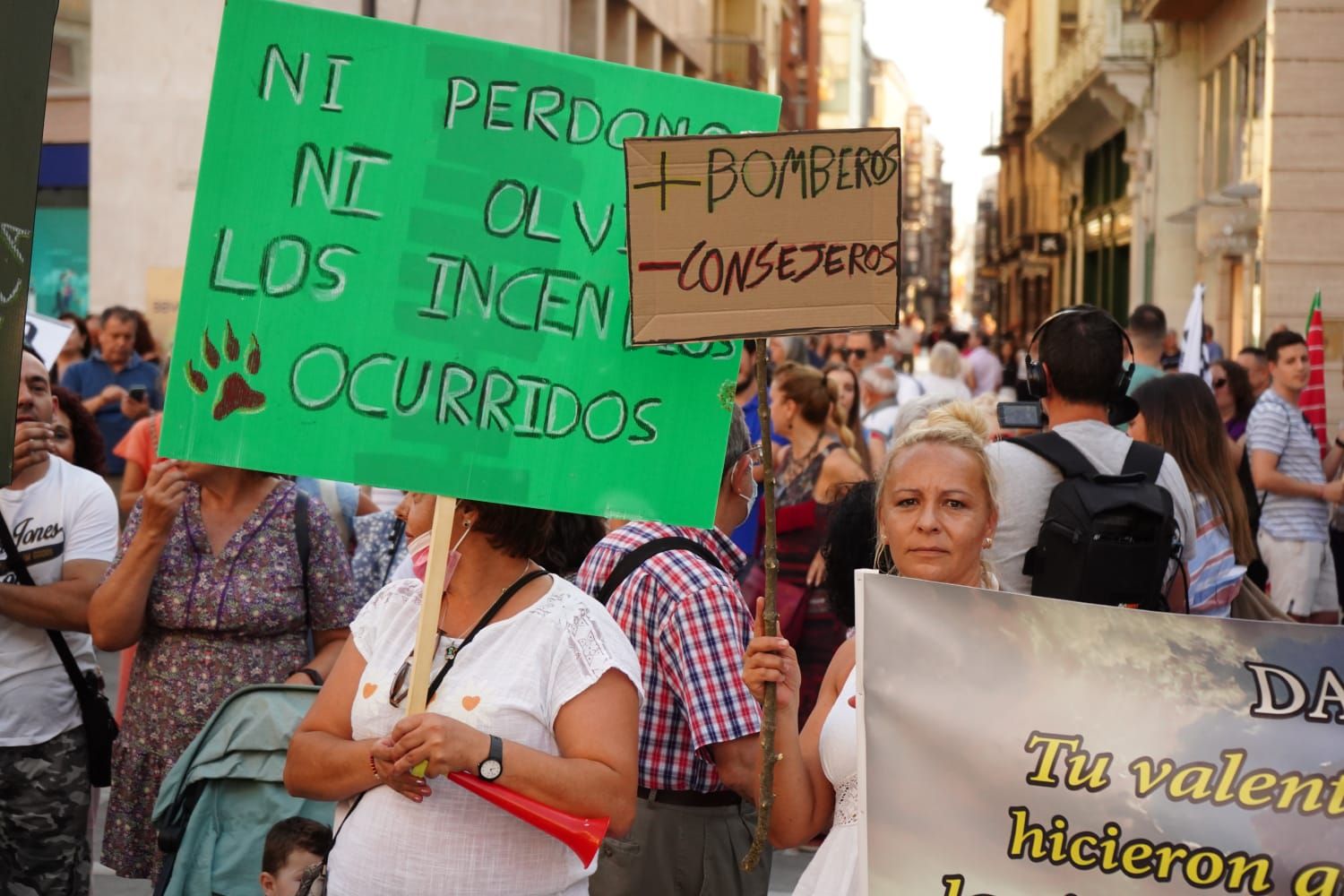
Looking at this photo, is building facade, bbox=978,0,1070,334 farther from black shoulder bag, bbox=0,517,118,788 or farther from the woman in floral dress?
black shoulder bag, bbox=0,517,118,788

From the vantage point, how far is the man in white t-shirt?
15.7 ft

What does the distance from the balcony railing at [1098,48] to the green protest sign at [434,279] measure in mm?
23032

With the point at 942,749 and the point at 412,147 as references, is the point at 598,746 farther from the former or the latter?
the point at 412,147

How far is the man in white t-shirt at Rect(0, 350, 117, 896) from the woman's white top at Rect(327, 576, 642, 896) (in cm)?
184

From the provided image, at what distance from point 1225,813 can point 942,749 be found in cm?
47

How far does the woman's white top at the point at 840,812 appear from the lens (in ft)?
10.5

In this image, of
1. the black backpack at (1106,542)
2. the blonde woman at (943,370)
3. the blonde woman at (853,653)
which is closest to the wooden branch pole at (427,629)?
the blonde woman at (853,653)

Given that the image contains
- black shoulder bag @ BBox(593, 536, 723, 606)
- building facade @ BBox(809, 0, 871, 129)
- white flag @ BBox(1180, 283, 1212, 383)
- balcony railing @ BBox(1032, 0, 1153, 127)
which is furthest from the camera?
building facade @ BBox(809, 0, 871, 129)

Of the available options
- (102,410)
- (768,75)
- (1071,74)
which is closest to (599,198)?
(102,410)

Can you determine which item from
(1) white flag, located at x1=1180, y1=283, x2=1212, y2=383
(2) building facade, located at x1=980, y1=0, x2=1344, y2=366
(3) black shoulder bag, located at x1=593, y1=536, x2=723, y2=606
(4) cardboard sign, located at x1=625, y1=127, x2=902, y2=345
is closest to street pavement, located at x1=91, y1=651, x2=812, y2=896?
(3) black shoulder bag, located at x1=593, y1=536, x2=723, y2=606

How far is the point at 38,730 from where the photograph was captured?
4801 mm

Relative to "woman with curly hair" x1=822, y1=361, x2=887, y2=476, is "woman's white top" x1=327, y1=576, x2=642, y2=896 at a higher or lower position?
lower

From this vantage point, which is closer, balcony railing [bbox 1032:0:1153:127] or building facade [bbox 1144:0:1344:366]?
building facade [bbox 1144:0:1344:366]

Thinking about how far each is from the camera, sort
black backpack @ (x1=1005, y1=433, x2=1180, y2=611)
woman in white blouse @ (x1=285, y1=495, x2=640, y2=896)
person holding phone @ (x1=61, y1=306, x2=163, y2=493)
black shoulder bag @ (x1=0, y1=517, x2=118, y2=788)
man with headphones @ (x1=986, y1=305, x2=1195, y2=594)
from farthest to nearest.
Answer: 1. person holding phone @ (x1=61, y1=306, x2=163, y2=493)
2. black shoulder bag @ (x1=0, y1=517, x2=118, y2=788)
3. man with headphones @ (x1=986, y1=305, x2=1195, y2=594)
4. black backpack @ (x1=1005, y1=433, x2=1180, y2=611)
5. woman in white blouse @ (x1=285, y1=495, x2=640, y2=896)
